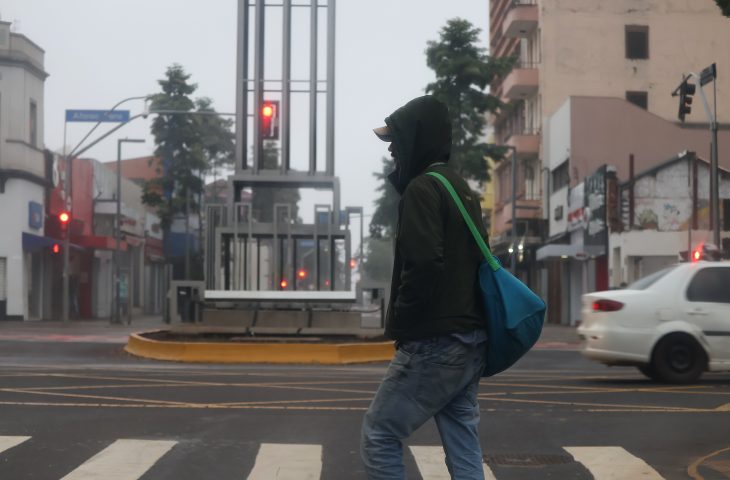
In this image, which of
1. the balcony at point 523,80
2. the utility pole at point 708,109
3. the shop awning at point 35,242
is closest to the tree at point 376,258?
the balcony at point 523,80

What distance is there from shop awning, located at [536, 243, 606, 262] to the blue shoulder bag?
136 ft

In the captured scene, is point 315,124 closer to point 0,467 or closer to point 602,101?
point 0,467

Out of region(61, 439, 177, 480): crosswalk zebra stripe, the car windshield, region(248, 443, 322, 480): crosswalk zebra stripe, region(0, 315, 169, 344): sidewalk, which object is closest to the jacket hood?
region(248, 443, 322, 480): crosswalk zebra stripe

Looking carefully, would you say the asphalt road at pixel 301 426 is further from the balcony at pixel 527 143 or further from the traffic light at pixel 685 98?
the balcony at pixel 527 143

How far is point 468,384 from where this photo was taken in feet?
17.3

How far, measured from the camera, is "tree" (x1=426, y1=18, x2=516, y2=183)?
176 feet

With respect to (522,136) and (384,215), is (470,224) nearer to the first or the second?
(522,136)

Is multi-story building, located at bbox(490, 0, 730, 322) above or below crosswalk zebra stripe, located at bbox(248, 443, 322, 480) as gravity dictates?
above

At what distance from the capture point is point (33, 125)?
50344mm

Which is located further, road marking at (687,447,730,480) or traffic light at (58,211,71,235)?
traffic light at (58,211,71,235)

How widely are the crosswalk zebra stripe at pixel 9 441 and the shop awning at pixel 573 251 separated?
38.3 metres

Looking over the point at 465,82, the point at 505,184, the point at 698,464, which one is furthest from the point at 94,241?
the point at 698,464

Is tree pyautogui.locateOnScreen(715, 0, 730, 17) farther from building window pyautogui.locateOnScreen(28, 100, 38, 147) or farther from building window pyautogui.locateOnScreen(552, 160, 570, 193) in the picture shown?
building window pyautogui.locateOnScreen(28, 100, 38, 147)

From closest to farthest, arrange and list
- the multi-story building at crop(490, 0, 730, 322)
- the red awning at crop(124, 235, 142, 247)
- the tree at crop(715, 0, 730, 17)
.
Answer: the tree at crop(715, 0, 730, 17), the multi-story building at crop(490, 0, 730, 322), the red awning at crop(124, 235, 142, 247)
